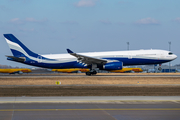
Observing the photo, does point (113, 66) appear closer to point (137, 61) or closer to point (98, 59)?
point (98, 59)

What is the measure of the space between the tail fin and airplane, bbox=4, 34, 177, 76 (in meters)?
0.35

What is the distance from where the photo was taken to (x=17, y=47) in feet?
162

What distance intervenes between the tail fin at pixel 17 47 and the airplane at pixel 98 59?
0.35 metres

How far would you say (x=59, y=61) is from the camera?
153 feet

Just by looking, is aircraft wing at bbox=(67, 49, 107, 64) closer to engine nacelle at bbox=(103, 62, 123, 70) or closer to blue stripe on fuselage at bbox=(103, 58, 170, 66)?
Result: engine nacelle at bbox=(103, 62, 123, 70)

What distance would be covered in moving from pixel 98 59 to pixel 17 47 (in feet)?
58.7

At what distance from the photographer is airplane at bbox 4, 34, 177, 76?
4347 cm
